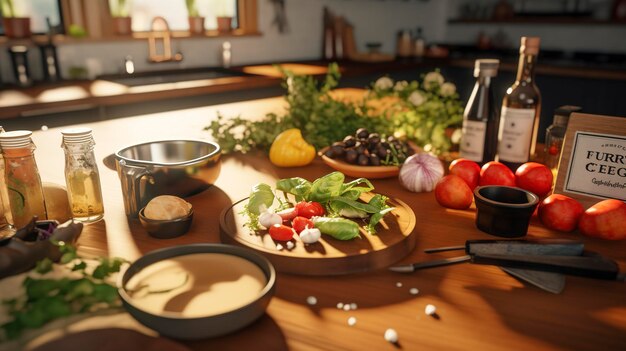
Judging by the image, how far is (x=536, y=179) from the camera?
3.53 ft

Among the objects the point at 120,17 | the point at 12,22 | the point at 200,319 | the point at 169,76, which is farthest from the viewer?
the point at 169,76

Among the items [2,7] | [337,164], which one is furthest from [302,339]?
[2,7]

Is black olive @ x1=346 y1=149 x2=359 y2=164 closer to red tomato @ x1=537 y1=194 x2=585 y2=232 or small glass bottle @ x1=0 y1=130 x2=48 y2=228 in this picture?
red tomato @ x1=537 y1=194 x2=585 y2=232

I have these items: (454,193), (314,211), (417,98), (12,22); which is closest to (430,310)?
(314,211)

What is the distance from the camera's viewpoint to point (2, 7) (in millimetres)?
2914

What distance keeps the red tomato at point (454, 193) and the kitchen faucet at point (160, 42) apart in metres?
2.92

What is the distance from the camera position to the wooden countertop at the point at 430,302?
0.61 meters

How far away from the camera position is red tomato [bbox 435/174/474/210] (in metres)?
1.02

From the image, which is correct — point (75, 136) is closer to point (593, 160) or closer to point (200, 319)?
point (200, 319)

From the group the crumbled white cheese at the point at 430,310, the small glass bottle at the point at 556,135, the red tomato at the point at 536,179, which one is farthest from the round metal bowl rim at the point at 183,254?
the small glass bottle at the point at 556,135

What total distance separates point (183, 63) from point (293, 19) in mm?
1124

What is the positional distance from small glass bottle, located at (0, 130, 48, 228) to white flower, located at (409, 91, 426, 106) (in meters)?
1.10

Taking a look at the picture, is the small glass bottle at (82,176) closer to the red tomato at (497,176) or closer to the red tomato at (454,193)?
the red tomato at (454,193)

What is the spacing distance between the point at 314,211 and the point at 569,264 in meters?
0.42
